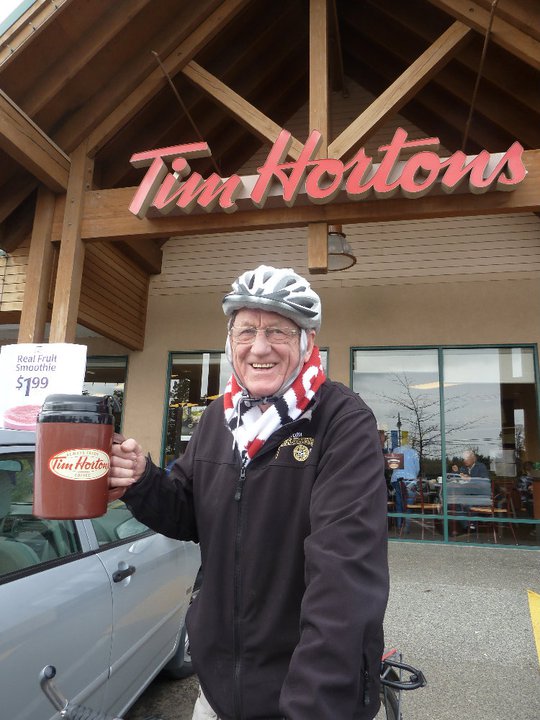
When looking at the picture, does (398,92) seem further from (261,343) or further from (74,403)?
(74,403)

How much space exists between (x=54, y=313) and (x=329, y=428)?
17.1 ft

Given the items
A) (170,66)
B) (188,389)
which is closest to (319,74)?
(170,66)

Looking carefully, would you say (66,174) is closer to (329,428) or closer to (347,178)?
(347,178)

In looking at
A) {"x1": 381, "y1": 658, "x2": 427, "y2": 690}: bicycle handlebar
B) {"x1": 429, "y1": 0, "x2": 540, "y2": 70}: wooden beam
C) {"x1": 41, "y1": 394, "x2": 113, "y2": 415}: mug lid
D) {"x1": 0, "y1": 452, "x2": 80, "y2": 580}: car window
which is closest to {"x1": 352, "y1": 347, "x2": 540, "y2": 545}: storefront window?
{"x1": 429, "y1": 0, "x2": 540, "y2": 70}: wooden beam

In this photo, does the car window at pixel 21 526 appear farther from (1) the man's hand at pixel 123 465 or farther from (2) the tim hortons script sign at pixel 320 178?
(2) the tim hortons script sign at pixel 320 178

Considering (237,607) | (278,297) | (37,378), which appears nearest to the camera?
(237,607)

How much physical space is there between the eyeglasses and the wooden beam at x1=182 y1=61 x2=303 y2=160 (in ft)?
14.7

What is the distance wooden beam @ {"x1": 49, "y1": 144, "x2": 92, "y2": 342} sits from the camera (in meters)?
5.77

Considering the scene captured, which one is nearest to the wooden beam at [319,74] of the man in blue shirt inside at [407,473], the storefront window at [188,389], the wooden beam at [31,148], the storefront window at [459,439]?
the wooden beam at [31,148]

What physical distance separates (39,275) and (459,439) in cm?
627

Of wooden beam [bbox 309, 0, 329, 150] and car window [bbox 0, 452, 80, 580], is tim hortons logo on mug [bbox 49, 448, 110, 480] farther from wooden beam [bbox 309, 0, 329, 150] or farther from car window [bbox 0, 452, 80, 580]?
wooden beam [bbox 309, 0, 329, 150]

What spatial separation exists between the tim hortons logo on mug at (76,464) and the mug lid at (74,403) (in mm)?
95

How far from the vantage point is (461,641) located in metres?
3.91

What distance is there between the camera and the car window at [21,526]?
2.04m
